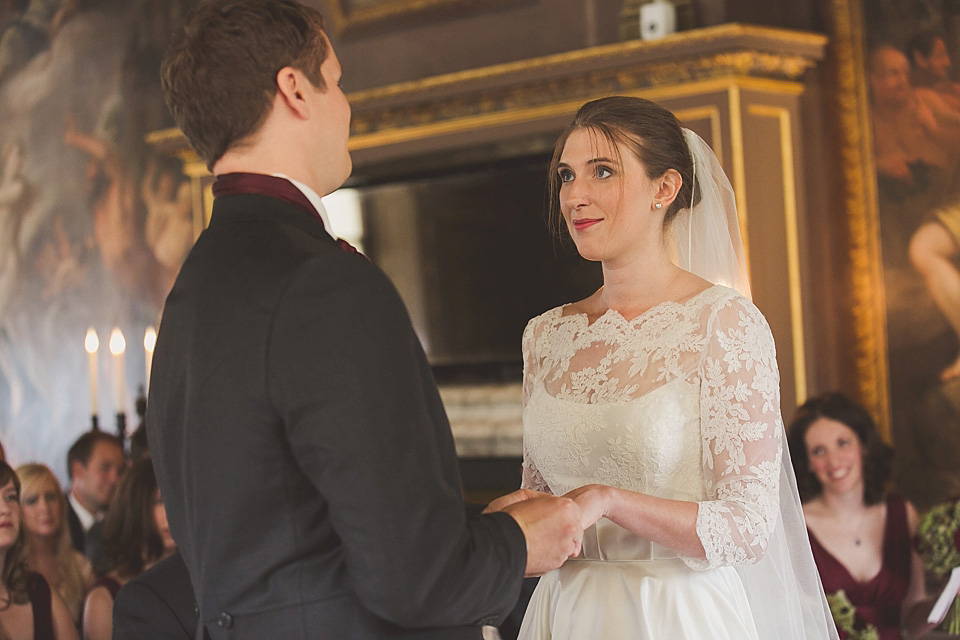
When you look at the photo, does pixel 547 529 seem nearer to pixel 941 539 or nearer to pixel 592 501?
pixel 592 501

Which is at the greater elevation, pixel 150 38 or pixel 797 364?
pixel 150 38

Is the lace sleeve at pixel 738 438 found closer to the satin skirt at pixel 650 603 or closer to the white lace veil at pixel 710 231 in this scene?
the satin skirt at pixel 650 603

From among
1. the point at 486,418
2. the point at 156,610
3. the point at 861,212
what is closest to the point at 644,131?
the point at 156,610

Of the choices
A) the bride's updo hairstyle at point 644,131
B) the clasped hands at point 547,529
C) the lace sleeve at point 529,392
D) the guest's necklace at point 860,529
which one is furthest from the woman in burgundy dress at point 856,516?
the clasped hands at point 547,529

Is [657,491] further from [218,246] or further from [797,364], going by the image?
[797,364]

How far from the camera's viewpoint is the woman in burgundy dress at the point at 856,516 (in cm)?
446

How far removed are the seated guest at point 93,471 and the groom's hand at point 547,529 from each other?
4.15m

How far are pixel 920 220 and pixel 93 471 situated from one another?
4424 mm

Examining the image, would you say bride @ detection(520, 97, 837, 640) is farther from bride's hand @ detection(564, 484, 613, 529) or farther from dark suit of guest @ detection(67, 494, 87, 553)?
dark suit of guest @ detection(67, 494, 87, 553)

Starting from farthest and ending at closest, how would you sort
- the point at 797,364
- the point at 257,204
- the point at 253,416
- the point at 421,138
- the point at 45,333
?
the point at 45,333 < the point at 421,138 < the point at 797,364 < the point at 257,204 < the point at 253,416

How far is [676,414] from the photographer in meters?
2.59

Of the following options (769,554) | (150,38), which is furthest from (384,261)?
(769,554)

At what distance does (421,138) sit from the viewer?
7203 mm

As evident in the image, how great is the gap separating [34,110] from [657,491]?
934cm
